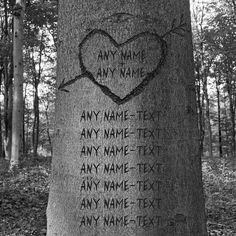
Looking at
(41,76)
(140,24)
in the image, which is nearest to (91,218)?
(140,24)

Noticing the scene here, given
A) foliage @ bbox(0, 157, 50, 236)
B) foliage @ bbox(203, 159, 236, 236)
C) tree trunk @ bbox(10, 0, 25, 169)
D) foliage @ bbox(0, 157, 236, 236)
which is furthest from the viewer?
tree trunk @ bbox(10, 0, 25, 169)

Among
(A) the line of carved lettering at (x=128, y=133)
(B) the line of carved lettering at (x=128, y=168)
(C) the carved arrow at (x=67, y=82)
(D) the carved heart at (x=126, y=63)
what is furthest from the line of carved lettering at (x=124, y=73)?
(B) the line of carved lettering at (x=128, y=168)

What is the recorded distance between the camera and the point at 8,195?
25.7 ft

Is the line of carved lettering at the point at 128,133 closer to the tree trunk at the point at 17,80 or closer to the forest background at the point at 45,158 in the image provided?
the forest background at the point at 45,158

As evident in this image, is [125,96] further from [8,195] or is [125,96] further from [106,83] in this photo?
[8,195]

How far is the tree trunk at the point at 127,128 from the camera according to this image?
1.81m

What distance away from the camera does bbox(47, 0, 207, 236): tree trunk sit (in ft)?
5.93

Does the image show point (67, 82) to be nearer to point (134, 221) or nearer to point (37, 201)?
point (134, 221)

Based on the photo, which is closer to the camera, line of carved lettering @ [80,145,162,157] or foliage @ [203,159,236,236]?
line of carved lettering @ [80,145,162,157]

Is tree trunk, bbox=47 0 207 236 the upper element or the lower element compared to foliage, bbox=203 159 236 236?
upper

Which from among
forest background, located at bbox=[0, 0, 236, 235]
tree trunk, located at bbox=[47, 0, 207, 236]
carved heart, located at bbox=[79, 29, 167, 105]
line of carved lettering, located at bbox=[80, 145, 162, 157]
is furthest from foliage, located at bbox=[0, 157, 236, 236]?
carved heart, located at bbox=[79, 29, 167, 105]

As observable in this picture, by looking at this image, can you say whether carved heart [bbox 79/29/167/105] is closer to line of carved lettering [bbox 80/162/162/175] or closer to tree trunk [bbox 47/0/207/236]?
tree trunk [bbox 47/0/207/236]

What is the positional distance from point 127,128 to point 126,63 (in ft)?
1.05

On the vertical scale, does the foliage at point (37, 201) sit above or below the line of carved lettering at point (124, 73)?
below
